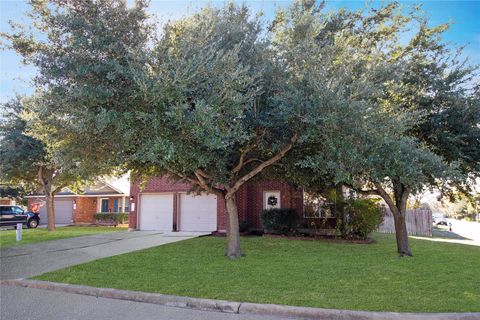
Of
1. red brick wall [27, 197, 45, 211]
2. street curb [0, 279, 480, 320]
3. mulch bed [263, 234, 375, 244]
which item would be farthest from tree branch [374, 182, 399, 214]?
red brick wall [27, 197, 45, 211]

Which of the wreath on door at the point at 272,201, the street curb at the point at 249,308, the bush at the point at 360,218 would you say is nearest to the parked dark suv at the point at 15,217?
the wreath on door at the point at 272,201

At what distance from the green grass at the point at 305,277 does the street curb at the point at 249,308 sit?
223mm

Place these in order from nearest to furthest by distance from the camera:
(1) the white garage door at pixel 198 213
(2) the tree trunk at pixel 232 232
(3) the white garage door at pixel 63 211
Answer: (2) the tree trunk at pixel 232 232
(1) the white garage door at pixel 198 213
(3) the white garage door at pixel 63 211

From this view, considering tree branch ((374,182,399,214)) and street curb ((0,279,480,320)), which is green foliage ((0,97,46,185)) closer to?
street curb ((0,279,480,320))

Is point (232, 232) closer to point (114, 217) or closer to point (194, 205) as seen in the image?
point (194, 205)

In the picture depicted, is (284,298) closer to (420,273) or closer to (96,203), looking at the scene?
(420,273)

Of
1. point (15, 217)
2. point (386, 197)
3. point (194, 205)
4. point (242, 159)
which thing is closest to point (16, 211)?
point (15, 217)

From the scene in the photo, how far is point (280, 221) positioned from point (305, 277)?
32.4 feet

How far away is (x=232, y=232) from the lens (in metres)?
11.2

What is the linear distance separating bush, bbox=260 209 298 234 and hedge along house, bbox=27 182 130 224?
1793cm

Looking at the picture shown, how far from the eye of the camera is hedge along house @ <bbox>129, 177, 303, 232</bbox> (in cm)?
1923

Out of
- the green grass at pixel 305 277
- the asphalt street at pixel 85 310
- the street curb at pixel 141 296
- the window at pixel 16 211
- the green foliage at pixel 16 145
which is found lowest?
the asphalt street at pixel 85 310

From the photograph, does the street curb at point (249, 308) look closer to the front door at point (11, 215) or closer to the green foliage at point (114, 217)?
the front door at point (11, 215)

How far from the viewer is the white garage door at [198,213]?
20469 millimetres
